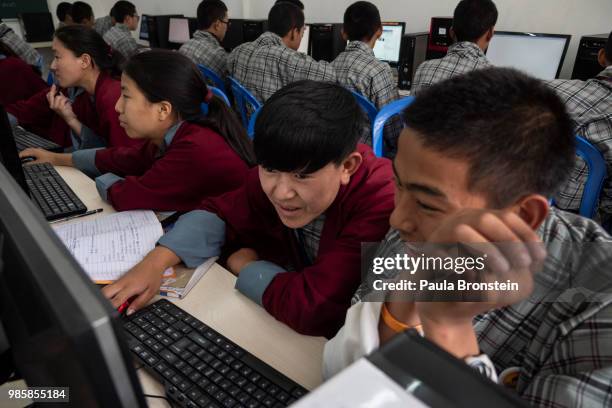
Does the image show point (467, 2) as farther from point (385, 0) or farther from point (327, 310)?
point (327, 310)

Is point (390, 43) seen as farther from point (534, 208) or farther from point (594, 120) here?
point (534, 208)

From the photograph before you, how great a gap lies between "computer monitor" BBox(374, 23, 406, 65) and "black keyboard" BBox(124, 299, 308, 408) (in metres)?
3.03

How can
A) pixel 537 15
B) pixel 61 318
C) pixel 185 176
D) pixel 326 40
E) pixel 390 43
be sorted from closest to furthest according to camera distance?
pixel 61 318
pixel 185 176
pixel 537 15
pixel 390 43
pixel 326 40

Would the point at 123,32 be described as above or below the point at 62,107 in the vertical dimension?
above

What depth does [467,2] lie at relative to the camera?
2426mm

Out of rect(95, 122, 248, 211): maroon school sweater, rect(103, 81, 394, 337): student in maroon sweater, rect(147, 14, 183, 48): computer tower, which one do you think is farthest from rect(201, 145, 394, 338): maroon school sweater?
rect(147, 14, 183, 48): computer tower

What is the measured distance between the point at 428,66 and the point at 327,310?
2.00 m

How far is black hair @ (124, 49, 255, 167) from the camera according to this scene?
142cm

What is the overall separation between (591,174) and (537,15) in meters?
1.90

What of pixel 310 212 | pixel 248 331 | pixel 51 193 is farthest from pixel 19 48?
pixel 248 331

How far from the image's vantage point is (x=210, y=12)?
3.68 metres

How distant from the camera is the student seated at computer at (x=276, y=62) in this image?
277 cm

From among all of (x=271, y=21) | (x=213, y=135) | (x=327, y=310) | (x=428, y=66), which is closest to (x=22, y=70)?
(x=271, y=21)

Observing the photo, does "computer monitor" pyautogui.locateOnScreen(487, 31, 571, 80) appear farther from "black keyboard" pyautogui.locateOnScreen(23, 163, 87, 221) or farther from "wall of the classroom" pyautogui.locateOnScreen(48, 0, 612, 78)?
"black keyboard" pyautogui.locateOnScreen(23, 163, 87, 221)
